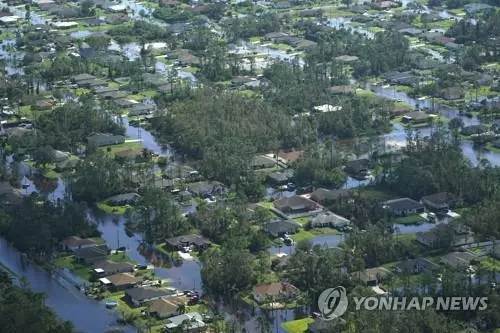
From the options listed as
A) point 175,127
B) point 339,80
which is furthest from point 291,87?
point 175,127

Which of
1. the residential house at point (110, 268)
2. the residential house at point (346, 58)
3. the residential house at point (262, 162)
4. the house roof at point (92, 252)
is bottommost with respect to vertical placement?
the residential house at point (346, 58)

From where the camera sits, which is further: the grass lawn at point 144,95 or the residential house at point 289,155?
the grass lawn at point 144,95

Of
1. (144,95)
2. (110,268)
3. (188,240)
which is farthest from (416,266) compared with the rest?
(144,95)

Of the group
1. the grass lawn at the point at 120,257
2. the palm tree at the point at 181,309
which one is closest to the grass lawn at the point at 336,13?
the grass lawn at the point at 120,257

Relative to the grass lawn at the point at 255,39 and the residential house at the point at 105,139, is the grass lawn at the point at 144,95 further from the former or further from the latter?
the grass lawn at the point at 255,39

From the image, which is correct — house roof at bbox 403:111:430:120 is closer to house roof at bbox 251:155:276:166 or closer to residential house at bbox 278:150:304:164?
residential house at bbox 278:150:304:164

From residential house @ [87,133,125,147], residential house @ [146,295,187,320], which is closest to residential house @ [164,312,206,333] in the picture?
residential house @ [146,295,187,320]

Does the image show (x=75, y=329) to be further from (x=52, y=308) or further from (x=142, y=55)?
(x=142, y=55)
